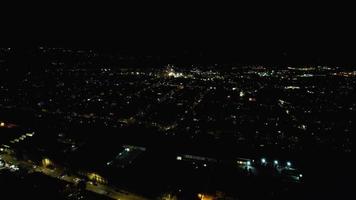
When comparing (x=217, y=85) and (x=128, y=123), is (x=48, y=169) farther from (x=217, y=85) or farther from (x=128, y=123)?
(x=217, y=85)

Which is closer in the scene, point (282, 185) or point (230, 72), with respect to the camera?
point (282, 185)

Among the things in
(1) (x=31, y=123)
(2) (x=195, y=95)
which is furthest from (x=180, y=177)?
(2) (x=195, y=95)

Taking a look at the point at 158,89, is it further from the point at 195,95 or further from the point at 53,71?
the point at 53,71

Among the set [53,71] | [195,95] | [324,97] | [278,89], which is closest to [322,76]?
[278,89]

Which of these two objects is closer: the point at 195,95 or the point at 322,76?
the point at 195,95

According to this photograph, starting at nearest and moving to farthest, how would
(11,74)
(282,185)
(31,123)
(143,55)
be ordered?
1. (282,185)
2. (31,123)
3. (11,74)
4. (143,55)

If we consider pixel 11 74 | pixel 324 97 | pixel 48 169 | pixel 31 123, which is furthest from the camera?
pixel 11 74
